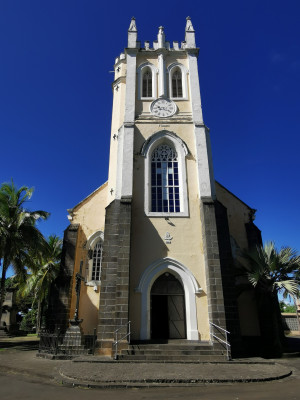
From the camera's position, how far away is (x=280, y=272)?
1471 cm

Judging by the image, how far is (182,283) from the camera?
47.7 ft

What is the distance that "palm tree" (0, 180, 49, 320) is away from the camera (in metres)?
18.2

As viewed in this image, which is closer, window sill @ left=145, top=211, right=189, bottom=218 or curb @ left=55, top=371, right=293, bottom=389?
curb @ left=55, top=371, right=293, bottom=389

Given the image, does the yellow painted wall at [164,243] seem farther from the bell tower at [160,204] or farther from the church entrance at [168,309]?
the church entrance at [168,309]

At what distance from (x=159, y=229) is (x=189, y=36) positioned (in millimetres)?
16201

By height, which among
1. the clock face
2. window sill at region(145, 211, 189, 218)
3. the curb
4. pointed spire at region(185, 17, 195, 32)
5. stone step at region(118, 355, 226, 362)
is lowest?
the curb

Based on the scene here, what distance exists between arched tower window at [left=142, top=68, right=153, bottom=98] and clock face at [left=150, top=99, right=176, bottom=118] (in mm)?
1351

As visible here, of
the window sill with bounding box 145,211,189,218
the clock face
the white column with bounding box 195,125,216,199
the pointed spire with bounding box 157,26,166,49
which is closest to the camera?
the window sill with bounding box 145,211,189,218

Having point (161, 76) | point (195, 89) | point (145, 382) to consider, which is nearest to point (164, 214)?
point (145, 382)

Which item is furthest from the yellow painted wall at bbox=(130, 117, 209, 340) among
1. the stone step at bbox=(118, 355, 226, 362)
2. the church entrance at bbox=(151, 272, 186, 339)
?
the stone step at bbox=(118, 355, 226, 362)

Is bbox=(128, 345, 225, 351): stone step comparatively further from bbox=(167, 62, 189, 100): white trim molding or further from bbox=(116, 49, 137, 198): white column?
bbox=(167, 62, 189, 100): white trim molding

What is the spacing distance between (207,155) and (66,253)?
419 inches

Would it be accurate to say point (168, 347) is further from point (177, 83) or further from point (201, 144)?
point (177, 83)

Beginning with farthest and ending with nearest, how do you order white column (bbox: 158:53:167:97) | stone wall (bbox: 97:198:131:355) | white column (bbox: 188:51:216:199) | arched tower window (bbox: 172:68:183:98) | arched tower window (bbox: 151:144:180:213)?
1. arched tower window (bbox: 172:68:183:98)
2. white column (bbox: 158:53:167:97)
3. arched tower window (bbox: 151:144:180:213)
4. white column (bbox: 188:51:216:199)
5. stone wall (bbox: 97:198:131:355)
